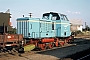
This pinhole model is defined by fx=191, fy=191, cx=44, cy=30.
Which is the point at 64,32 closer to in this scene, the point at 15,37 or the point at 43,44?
the point at 43,44

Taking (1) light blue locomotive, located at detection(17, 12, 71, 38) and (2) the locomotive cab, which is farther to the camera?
(2) the locomotive cab

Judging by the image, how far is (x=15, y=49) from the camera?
47.4 ft

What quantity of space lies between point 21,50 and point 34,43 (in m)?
1.90

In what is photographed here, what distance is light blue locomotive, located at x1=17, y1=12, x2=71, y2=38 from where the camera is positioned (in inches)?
651

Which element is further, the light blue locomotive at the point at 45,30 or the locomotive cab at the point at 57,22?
the locomotive cab at the point at 57,22

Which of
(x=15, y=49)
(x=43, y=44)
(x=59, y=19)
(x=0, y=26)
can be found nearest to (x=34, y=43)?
(x=43, y=44)

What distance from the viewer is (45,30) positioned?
18.2 m

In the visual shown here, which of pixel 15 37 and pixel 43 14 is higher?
pixel 43 14

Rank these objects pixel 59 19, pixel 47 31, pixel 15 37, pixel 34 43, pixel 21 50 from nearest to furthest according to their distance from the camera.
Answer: pixel 15 37, pixel 21 50, pixel 34 43, pixel 47 31, pixel 59 19

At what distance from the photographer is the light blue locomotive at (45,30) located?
16.5m

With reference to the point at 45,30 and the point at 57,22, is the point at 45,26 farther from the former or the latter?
the point at 57,22

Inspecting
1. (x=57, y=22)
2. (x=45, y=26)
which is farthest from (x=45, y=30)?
(x=57, y=22)

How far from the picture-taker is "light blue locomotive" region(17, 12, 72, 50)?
1653 cm

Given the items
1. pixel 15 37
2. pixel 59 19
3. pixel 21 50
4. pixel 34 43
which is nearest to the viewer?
pixel 15 37
